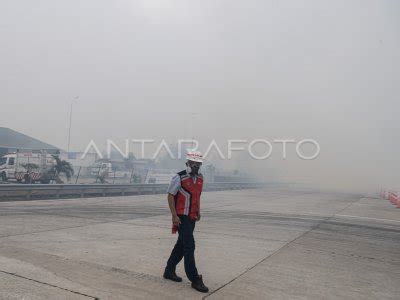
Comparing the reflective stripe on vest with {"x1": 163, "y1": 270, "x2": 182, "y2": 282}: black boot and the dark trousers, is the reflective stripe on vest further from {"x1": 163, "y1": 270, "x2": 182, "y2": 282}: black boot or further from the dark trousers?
{"x1": 163, "y1": 270, "x2": 182, "y2": 282}: black boot

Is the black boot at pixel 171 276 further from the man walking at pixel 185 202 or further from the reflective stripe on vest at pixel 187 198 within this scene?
the reflective stripe on vest at pixel 187 198

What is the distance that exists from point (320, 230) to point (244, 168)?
204 ft

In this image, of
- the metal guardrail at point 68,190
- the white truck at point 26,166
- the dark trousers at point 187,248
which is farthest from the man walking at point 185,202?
the white truck at point 26,166

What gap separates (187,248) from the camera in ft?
17.2

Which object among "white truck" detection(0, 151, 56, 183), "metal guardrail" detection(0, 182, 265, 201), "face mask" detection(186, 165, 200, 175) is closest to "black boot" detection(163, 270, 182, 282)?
"face mask" detection(186, 165, 200, 175)

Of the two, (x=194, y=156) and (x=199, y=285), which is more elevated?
(x=194, y=156)

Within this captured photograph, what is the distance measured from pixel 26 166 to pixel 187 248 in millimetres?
24733

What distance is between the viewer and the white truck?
26.7 meters

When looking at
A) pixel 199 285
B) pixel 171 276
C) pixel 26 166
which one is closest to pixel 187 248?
pixel 199 285

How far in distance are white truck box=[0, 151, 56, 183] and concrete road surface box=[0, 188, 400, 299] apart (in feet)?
51.8

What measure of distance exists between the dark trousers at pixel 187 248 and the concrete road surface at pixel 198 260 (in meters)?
0.25

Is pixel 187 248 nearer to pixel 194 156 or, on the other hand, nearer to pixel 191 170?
pixel 191 170

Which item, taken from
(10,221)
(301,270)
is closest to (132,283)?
(301,270)

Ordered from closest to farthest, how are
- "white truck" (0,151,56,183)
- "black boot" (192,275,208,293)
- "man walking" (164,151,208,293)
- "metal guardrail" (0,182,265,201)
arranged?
1. "black boot" (192,275,208,293)
2. "man walking" (164,151,208,293)
3. "metal guardrail" (0,182,265,201)
4. "white truck" (0,151,56,183)
